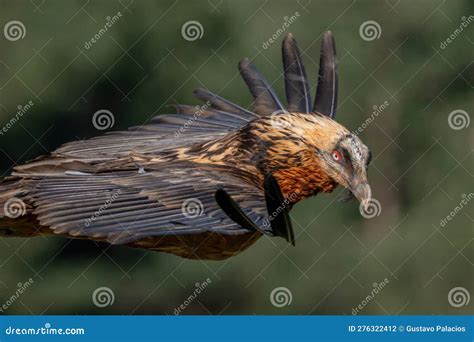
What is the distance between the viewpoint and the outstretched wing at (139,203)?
5367 mm

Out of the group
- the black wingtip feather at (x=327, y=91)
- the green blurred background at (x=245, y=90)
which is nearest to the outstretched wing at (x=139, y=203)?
the black wingtip feather at (x=327, y=91)

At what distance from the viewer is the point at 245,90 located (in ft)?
39.7

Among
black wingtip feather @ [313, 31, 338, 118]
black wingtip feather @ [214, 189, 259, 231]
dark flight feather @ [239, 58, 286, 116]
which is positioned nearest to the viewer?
black wingtip feather @ [214, 189, 259, 231]

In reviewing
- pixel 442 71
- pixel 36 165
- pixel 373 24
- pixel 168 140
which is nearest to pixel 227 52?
pixel 373 24

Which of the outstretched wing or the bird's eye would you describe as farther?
the bird's eye

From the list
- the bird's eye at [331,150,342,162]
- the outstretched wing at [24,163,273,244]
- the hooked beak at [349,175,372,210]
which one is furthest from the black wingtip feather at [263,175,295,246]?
the bird's eye at [331,150,342,162]

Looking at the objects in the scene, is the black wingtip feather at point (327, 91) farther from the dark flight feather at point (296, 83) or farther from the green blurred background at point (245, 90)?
the green blurred background at point (245, 90)

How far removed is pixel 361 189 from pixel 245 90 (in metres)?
6.28

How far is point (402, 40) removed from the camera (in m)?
13.8

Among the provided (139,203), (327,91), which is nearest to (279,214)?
(139,203)

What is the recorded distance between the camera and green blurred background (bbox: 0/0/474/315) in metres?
12.6

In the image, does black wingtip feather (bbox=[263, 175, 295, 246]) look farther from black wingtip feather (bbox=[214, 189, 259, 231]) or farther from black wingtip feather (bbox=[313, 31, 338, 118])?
black wingtip feather (bbox=[313, 31, 338, 118])

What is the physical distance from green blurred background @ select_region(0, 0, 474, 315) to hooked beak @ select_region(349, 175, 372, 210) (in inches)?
245

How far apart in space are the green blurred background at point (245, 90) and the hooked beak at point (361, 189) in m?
6.23
